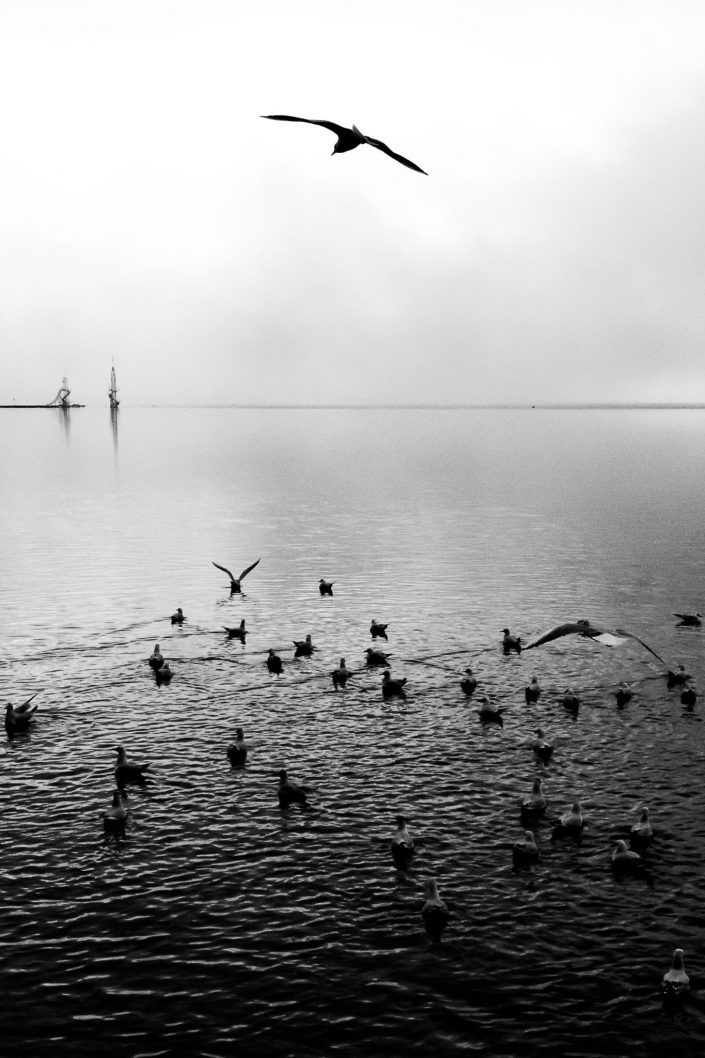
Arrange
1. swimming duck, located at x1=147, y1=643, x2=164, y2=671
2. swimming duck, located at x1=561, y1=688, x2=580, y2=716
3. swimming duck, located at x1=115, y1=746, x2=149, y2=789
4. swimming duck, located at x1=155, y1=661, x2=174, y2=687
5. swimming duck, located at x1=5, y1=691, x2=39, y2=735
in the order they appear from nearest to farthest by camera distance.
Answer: swimming duck, located at x1=115, y1=746, x2=149, y2=789 < swimming duck, located at x1=5, y1=691, x2=39, y2=735 < swimming duck, located at x1=561, y1=688, x2=580, y2=716 < swimming duck, located at x1=155, y1=661, x2=174, y2=687 < swimming duck, located at x1=147, y1=643, x2=164, y2=671

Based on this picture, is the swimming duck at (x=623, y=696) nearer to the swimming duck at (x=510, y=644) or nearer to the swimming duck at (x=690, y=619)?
the swimming duck at (x=510, y=644)

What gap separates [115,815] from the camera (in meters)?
32.4

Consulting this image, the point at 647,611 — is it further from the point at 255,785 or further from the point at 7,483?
the point at 7,483

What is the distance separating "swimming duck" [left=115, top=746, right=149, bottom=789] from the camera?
35.6 metres

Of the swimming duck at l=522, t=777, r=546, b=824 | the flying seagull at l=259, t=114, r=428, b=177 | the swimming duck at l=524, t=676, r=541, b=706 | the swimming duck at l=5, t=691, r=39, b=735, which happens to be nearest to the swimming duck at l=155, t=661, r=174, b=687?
the swimming duck at l=5, t=691, r=39, b=735

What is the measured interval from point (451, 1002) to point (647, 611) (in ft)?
148

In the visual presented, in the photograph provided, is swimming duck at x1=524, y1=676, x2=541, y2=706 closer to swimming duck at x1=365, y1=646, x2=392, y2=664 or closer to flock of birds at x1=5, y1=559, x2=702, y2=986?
flock of birds at x1=5, y1=559, x2=702, y2=986

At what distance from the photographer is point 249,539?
99.4 metres

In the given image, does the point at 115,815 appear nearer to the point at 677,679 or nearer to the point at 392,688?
the point at 392,688

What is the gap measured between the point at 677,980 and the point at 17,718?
28.4m

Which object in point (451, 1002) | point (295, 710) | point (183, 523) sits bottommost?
point (451, 1002)

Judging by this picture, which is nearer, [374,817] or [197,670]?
[374,817]

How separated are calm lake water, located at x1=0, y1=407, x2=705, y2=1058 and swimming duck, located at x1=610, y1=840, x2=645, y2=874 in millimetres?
431

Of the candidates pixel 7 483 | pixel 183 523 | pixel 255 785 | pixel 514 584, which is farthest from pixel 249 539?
pixel 7 483
